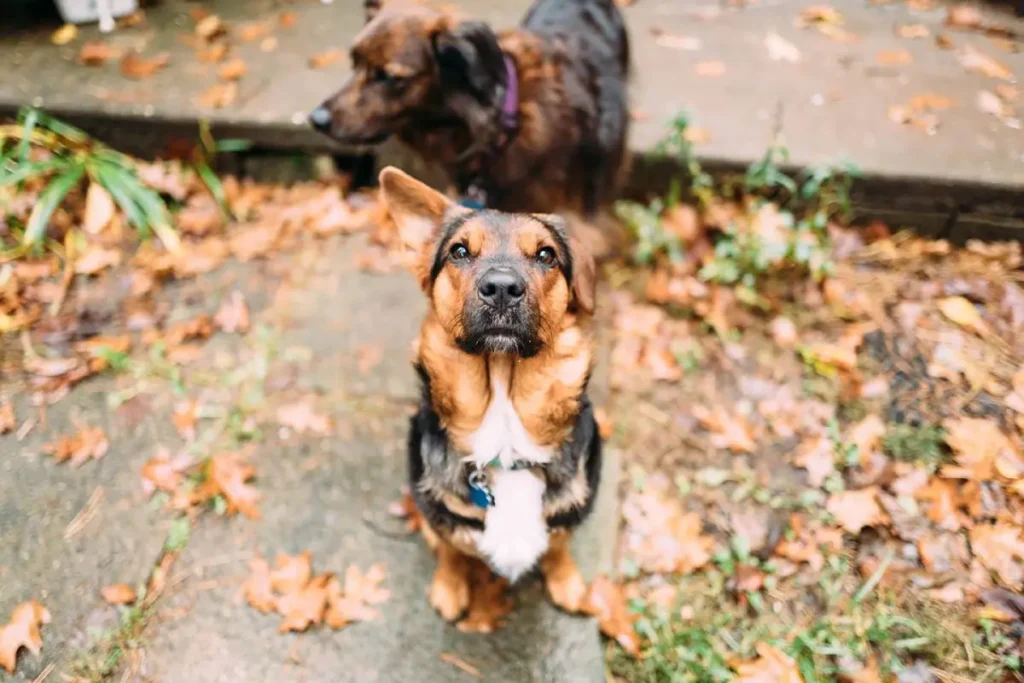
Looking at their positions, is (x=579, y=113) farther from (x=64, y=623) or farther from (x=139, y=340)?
(x=64, y=623)

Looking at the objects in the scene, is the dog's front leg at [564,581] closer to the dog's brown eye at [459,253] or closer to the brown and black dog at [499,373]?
the brown and black dog at [499,373]

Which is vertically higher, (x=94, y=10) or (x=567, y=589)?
(x=94, y=10)

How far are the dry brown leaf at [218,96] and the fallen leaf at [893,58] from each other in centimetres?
416

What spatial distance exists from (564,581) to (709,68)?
340cm

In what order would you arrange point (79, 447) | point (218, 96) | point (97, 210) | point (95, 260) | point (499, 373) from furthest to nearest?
1. point (218, 96)
2. point (97, 210)
3. point (95, 260)
4. point (79, 447)
5. point (499, 373)

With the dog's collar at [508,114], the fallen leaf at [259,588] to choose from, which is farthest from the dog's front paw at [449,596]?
the dog's collar at [508,114]

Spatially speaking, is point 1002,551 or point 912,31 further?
point 912,31

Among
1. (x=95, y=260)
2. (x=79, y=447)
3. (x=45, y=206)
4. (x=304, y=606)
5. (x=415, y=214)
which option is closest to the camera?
(x=415, y=214)

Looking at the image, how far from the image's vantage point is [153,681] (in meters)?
2.33

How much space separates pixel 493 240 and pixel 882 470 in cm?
198

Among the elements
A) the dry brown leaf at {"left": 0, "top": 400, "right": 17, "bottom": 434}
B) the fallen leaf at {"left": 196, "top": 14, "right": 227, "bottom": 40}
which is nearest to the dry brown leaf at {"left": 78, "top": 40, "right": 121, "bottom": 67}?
the fallen leaf at {"left": 196, "top": 14, "right": 227, "bottom": 40}

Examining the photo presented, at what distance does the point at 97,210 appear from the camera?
12.3 feet

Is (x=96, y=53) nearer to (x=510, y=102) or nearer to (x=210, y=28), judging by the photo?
(x=210, y=28)

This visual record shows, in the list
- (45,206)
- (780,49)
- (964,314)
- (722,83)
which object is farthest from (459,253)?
(780,49)
